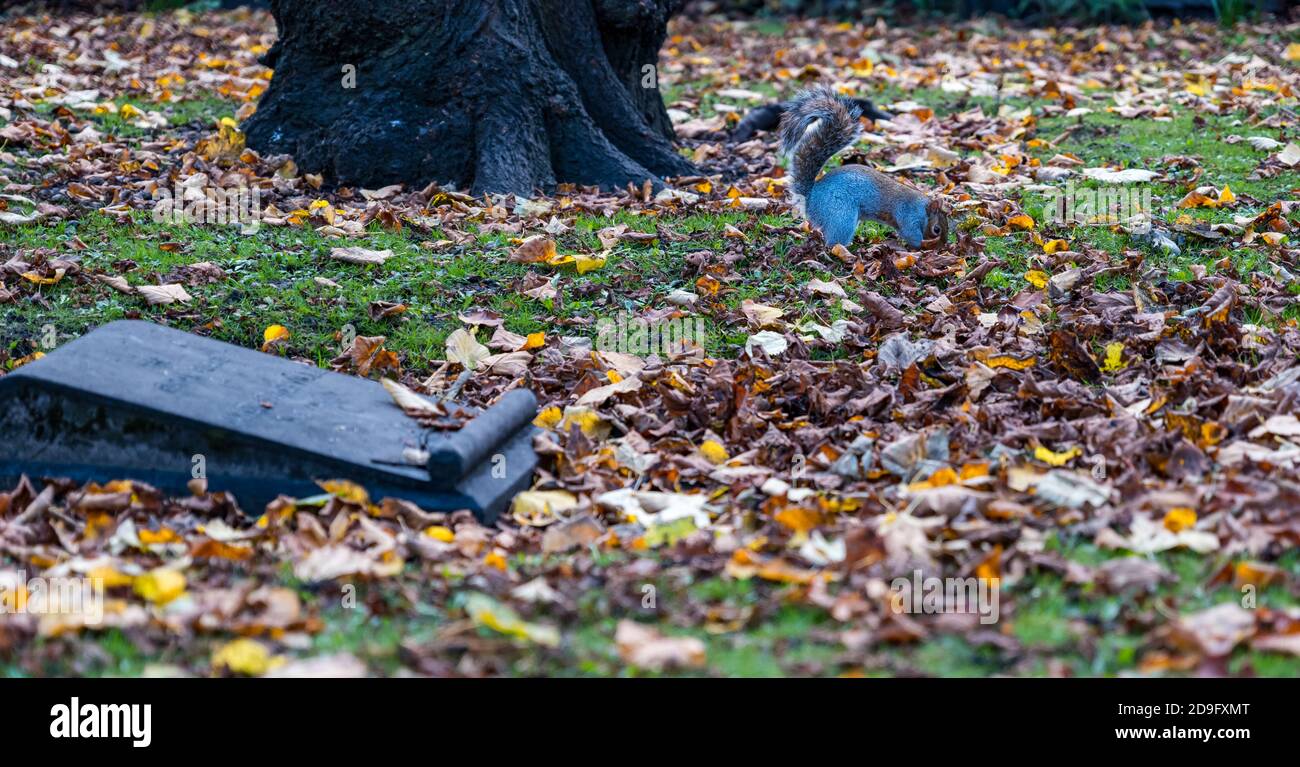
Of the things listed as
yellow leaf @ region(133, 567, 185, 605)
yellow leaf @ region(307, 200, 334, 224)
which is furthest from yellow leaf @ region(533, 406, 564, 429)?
yellow leaf @ region(307, 200, 334, 224)

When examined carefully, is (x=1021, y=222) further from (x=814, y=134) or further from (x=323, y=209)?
(x=323, y=209)

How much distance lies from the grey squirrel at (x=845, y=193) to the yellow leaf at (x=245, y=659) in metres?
4.04

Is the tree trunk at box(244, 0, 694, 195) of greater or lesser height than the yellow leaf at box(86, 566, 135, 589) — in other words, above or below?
above

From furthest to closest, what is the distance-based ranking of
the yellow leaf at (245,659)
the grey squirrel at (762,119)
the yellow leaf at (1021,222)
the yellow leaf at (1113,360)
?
1. the grey squirrel at (762,119)
2. the yellow leaf at (1021,222)
3. the yellow leaf at (1113,360)
4. the yellow leaf at (245,659)

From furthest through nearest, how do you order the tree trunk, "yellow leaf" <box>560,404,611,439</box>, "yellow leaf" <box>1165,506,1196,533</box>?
the tree trunk < "yellow leaf" <box>560,404,611,439</box> < "yellow leaf" <box>1165,506,1196,533</box>

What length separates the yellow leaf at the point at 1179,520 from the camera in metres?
3.69

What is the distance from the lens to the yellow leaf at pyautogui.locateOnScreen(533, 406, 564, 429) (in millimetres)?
4957

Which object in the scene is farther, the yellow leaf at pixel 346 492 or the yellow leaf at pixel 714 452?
the yellow leaf at pixel 714 452

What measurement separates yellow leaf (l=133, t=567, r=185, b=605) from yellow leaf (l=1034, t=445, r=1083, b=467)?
8.75ft

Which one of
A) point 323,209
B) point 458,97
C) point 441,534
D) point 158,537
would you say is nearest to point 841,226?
point 458,97

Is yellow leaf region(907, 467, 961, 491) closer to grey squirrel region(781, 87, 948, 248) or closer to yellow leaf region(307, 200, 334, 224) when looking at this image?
grey squirrel region(781, 87, 948, 248)

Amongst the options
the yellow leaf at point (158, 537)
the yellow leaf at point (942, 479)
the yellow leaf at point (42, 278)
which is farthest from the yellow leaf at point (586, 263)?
the yellow leaf at point (158, 537)

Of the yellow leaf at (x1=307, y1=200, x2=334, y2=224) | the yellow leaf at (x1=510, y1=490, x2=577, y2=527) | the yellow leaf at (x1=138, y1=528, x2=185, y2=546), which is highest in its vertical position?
the yellow leaf at (x1=307, y1=200, x2=334, y2=224)

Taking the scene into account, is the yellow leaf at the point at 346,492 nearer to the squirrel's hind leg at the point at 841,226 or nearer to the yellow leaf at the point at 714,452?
the yellow leaf at the point at 714,452
